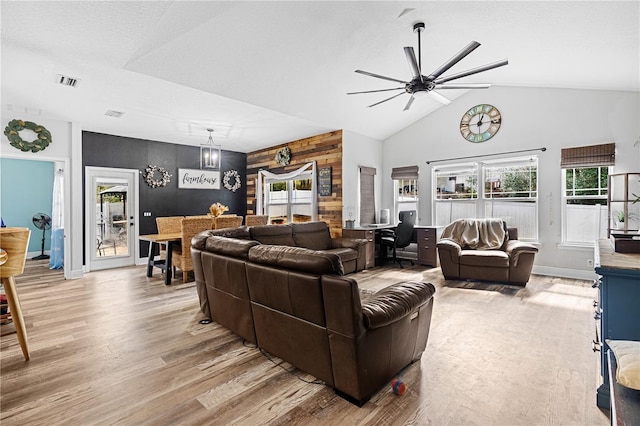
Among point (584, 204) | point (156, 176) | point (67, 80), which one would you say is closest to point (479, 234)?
point (584, 204)

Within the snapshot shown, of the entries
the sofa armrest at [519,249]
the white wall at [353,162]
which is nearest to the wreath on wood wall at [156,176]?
the white wall at [353,162]

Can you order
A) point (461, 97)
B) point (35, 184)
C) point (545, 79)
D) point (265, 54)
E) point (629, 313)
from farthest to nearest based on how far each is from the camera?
point (35, 184) < point (461, 97) < point (545, 79) < point (265, 54) < point (629, 313)

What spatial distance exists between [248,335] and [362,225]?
14.4 ft

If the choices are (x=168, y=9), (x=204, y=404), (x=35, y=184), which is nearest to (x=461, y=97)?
(x=168, y=9)

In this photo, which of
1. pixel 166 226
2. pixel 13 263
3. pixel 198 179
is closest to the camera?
pixel 13 263

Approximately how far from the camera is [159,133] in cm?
627

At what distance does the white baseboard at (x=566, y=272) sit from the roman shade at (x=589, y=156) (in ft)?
5.64

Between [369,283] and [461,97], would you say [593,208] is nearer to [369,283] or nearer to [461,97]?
[461,97]

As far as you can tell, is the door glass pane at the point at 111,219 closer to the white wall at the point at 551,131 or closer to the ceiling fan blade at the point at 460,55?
the ceiling fan blade at the point at 460,55

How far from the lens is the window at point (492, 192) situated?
5680mm

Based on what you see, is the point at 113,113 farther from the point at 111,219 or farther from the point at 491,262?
the point at 491,262

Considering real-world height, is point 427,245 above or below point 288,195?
below

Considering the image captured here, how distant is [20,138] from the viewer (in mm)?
4914

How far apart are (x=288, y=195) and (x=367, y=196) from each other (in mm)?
1949
